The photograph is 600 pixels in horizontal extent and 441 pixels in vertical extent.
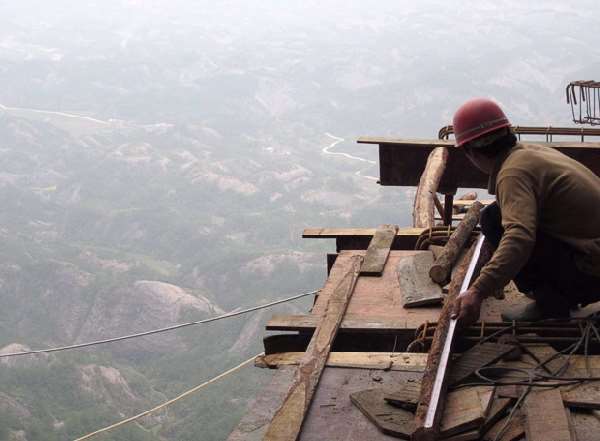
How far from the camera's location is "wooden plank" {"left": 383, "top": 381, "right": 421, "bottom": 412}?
11.4 feet

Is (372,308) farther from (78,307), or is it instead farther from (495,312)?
(78,307)

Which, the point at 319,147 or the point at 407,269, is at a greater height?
the point at 407,269

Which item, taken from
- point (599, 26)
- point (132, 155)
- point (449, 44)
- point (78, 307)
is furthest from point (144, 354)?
point (599, 26)

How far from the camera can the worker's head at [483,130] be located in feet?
12.7

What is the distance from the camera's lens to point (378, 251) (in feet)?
19.2

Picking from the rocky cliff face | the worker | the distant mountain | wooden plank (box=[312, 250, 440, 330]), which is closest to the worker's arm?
the worker

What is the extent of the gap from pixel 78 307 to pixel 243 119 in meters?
68.6

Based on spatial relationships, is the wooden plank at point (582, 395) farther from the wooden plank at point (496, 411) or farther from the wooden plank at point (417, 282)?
the wooden plank at point (417, 282)

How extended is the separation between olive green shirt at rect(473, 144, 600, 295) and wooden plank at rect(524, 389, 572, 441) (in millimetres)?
544

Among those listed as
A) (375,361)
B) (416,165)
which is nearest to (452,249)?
(375,361)

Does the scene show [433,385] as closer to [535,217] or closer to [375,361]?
[375,361]

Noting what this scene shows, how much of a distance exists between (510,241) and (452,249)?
165 centimetres

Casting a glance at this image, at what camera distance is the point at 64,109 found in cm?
12950

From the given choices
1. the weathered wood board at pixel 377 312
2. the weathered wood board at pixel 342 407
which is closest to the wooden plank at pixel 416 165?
the weathered wood board at pixel 377 312
